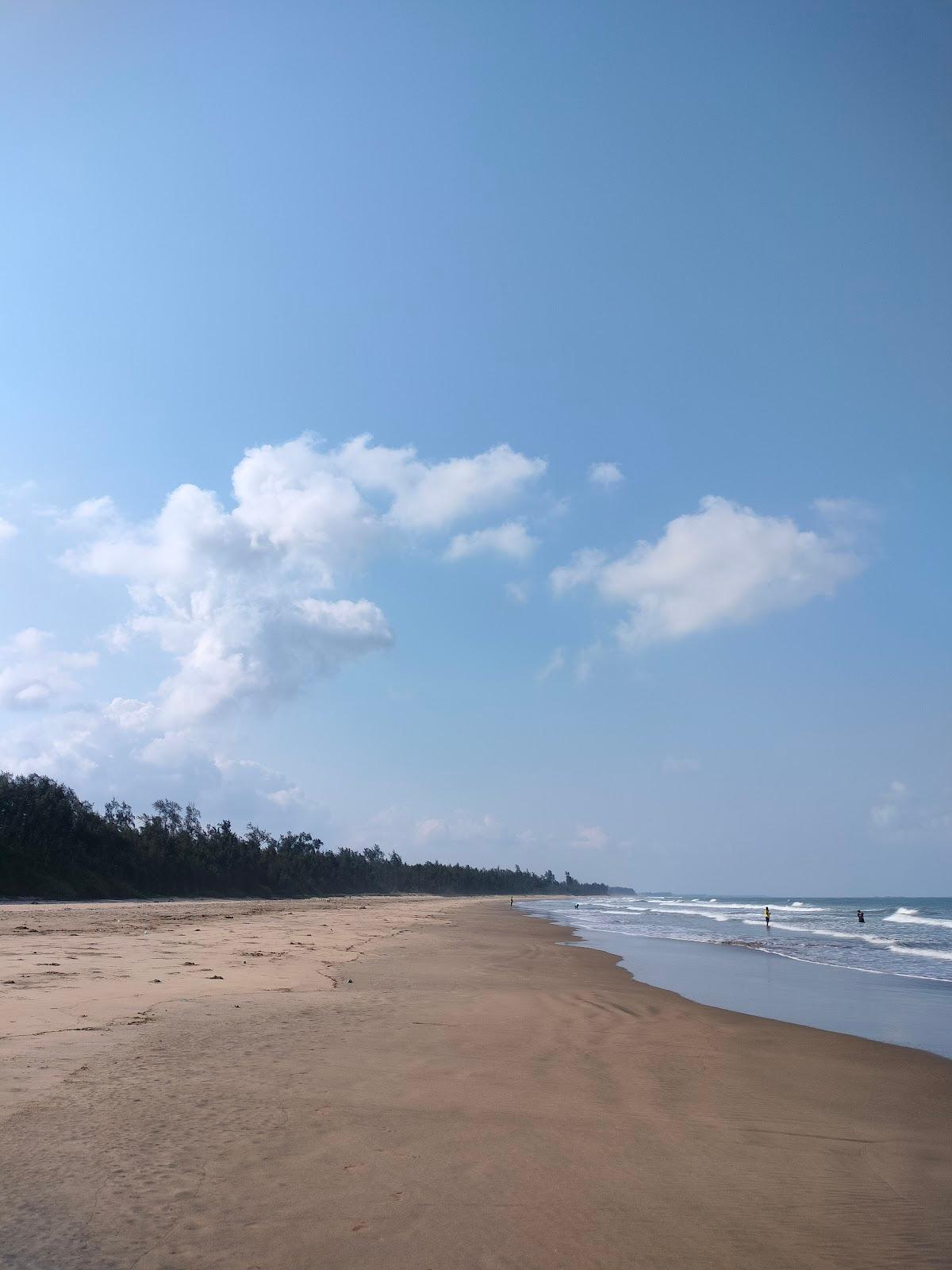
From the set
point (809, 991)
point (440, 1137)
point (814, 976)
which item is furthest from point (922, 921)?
point (440, 1137)

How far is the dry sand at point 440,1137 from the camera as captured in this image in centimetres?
412

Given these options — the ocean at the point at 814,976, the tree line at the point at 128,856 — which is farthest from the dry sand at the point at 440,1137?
the tree line at the point at 128,856

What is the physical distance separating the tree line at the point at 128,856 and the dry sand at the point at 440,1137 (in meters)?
46.5

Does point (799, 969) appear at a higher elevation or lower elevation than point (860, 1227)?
lower

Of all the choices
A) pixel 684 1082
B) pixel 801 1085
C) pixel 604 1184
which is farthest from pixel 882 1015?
pixel 604 1184

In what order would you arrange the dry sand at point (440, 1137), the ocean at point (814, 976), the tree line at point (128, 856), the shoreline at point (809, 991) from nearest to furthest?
the dry sand at point (440, 1137), the shoreline at point (809, 991), the ocean at point (814, 976), the tree line at point (128, 856)

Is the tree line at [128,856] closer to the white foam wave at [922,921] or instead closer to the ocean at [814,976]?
the ocean at [814,976]

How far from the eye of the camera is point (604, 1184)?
16.5 feet

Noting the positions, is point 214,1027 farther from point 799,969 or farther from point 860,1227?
point 799,969

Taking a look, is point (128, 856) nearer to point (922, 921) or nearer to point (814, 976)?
point (814, 976)

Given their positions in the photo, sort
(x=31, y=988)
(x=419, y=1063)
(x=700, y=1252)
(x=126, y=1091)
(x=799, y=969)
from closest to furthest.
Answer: (x=700, y=1252), (x=126, y=1091), (x=419, y=1063), (x=31, y=988), (x=799, y=969)

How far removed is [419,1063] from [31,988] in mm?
6445

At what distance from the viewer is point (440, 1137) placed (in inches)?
224

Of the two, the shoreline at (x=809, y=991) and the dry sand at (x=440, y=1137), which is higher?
the dry sand at (x=440, y=1137)
